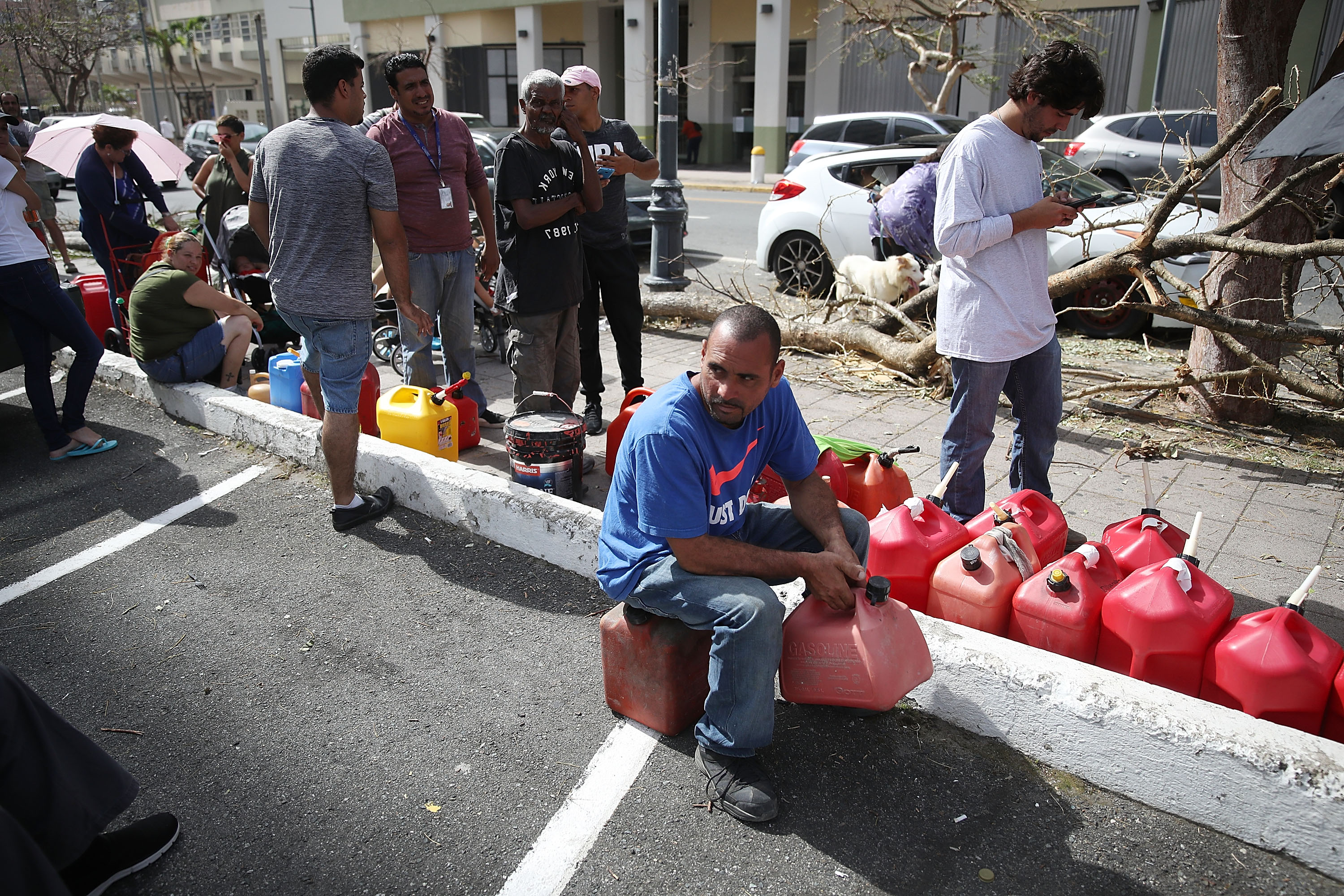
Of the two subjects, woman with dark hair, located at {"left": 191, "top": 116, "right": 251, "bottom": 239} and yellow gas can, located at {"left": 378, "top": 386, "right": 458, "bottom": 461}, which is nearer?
yellow gas can, located at {"left": 378, "top": 386, "right": 458, "bottom": 461}

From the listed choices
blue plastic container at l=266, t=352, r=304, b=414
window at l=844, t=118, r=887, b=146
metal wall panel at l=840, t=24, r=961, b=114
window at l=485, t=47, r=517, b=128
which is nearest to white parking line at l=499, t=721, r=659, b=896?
blue plastic container at l=266, t=352, r=304, b=414

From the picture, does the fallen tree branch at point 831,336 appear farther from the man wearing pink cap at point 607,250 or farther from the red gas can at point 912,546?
the red gas can at point 912,546

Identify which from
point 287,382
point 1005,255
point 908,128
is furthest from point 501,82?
point 1005,255

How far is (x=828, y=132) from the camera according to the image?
15.0 m

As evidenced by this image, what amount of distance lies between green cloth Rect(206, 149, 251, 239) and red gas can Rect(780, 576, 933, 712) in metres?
7.33

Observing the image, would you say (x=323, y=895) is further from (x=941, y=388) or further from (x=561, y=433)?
(x=941, y=388)

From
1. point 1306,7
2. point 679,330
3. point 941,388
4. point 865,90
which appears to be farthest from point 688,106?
point 941,388

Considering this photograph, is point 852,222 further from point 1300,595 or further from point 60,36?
point 60,36

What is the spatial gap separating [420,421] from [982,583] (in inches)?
119

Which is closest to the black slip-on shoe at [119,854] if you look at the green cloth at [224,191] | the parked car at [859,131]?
the green cloth at [224,191]

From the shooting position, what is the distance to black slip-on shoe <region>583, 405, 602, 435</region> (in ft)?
17.8

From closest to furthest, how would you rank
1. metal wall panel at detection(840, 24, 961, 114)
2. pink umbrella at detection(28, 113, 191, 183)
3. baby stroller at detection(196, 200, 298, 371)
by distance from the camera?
1. baby stroller at detection(196, 200, 298, 371)
2. pink umbrella at detection(28, 113, 191, 183)
3. metal wall panel at detection(840, 24, 961, 114)

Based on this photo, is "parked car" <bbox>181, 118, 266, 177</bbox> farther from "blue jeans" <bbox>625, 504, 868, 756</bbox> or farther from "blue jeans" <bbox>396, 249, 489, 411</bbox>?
"blue jeans" <bbox>625, 504, 868, 756</bbox>

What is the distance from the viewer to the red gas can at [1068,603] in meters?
2.79
